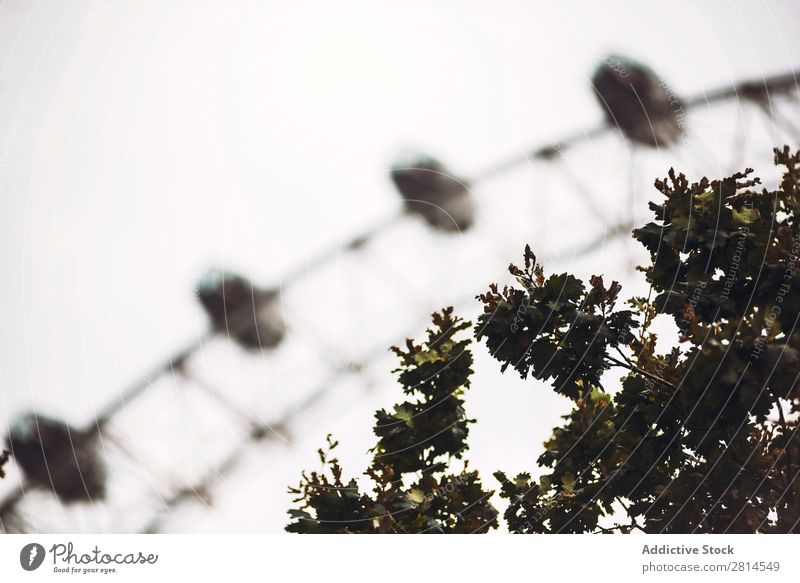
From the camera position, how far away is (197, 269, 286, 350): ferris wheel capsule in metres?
11.0

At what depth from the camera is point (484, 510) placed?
1180 centimetres

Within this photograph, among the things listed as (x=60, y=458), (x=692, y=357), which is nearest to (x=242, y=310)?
(x=60, y=458)

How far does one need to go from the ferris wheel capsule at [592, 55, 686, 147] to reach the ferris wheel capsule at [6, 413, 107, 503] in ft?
26.8

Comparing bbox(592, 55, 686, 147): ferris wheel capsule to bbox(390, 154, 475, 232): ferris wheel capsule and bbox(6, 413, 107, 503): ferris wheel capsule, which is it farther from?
bbox(6, 413, 107, 503): ferris wheel capsule

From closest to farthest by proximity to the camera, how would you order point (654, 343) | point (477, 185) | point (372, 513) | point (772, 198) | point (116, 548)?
point (116, 548) → point (772, 198) → point (654, 343) → point (372, 513) → point (477, 185)

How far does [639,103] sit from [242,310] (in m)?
6.27

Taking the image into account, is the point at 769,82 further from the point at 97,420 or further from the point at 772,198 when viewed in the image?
the point at 97,420

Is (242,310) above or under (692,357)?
above

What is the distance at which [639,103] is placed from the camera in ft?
33.8

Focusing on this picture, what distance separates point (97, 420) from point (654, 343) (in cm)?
711

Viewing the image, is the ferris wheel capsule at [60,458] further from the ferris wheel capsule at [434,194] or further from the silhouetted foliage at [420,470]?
the ferris wheel capsule at [434,194]

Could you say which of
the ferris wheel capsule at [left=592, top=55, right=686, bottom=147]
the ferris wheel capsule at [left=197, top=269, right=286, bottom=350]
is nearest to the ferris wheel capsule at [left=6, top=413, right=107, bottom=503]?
the ferris wheel capsule at [left=197, top=269, right=286, bottom=350]

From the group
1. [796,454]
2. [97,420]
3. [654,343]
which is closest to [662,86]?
[654,343]

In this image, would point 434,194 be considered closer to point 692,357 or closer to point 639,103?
point 639,103
